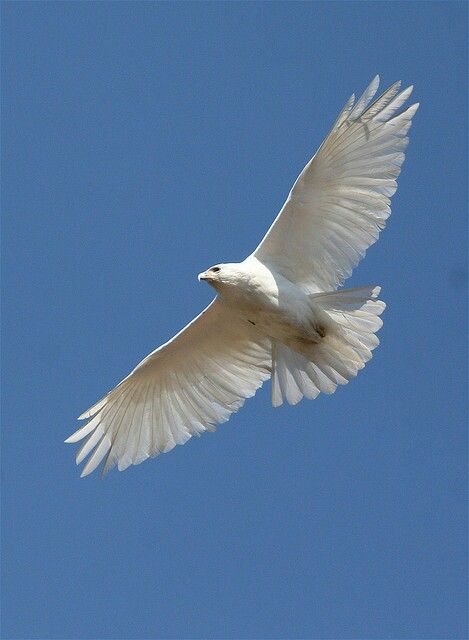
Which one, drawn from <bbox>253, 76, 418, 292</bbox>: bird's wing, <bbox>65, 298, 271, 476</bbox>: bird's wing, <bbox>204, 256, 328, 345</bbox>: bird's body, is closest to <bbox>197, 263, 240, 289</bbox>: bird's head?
<bbox>204, 256, 328, 345</bbox>: bird's body

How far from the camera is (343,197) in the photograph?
1569 cm

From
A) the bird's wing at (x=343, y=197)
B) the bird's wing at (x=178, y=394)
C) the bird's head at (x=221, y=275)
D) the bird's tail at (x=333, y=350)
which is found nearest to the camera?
the bird's wing at (x=343, y=197)

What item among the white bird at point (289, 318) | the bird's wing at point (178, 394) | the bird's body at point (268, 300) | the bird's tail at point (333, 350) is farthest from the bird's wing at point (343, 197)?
the bird's wing at point (178, 394)

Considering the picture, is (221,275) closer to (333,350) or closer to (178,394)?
(333,350)

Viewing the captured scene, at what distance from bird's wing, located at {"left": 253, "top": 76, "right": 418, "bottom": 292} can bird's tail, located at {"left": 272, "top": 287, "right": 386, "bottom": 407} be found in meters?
0.49

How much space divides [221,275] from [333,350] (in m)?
1.57

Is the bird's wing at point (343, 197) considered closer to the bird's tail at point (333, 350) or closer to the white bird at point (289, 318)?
the white bird at point (289, 318)

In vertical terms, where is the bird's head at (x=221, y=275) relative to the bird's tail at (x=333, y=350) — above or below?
above

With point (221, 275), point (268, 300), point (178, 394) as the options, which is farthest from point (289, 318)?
point (178, 394)

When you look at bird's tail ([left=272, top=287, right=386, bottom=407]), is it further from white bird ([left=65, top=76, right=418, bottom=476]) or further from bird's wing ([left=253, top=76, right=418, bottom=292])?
bird's wing ([left=253, top=76, right=418, bottom=292])

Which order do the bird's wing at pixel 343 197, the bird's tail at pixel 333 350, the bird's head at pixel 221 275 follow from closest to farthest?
the bird's wing at pixel 343 197
the bird's head at pixel 221 275
the bird's tail at pixel 333 350

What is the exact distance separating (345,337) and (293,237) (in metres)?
1.26

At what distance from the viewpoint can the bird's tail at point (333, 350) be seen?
51.4ft

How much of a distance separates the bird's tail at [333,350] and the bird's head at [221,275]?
3.09 feet
